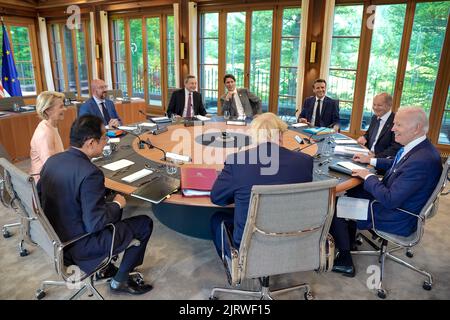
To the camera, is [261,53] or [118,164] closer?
[118,164]

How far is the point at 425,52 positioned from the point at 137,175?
5.12m

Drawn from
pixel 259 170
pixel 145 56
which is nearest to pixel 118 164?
pixel 259 170

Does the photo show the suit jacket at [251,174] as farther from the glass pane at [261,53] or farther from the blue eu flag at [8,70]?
the blue eu flag at [8,70]

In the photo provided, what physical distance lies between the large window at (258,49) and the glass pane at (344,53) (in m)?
0.70

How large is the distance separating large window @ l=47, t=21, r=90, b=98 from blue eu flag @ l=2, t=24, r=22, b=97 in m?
1.85

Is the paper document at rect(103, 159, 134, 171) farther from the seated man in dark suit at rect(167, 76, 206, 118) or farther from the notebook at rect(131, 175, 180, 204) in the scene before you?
the seated man in dark suit at rect(167, 76, 206, 118)

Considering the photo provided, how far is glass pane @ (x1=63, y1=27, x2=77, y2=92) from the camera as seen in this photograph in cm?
916

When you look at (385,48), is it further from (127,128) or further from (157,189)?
(157,189)

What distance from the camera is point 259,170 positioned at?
5.42 feet

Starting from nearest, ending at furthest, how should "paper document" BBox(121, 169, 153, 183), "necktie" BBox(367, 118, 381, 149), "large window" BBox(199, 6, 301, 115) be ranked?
"paper document" BBox(121, 169, 153, 183) < "necktie" BBox(367, 118, 381, 149) < "large window" BBox(199, 6, 301, 115)

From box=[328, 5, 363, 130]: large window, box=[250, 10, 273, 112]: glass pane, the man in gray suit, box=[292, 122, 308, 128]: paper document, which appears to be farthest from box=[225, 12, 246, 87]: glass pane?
box=[292, 122, 308, 128]: paper document

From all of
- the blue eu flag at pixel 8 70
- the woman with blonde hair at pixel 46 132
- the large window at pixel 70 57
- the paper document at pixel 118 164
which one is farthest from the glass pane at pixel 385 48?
the blue eu flag at pixel 8 70

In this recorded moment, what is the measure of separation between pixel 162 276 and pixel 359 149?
84.5 inches
